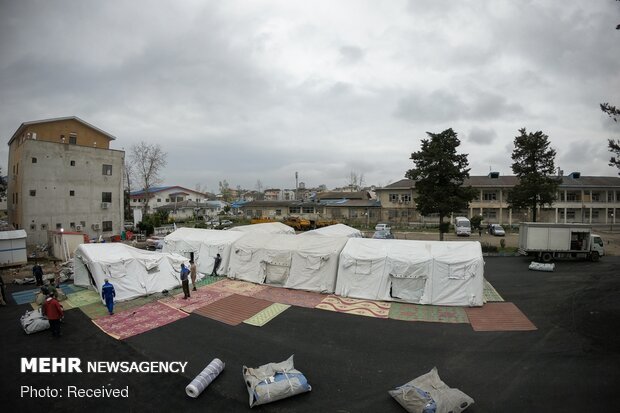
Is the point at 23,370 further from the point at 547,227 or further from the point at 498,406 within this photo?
the point at 547,227

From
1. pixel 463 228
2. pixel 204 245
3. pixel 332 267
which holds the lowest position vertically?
pixel 332 267

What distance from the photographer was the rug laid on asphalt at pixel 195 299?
1266 cm

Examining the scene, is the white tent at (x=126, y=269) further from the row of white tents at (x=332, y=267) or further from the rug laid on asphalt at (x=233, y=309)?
the rug laid on asphalt at (x=233, y=309)

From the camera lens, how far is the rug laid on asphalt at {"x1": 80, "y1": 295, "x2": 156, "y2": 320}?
39.1 ft

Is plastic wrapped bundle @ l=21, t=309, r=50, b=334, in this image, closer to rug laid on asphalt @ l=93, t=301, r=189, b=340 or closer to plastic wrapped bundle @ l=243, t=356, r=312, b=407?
rug laid on asphalt @ l=93, t=301, r=189, b=340

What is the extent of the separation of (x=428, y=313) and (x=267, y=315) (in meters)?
6.30

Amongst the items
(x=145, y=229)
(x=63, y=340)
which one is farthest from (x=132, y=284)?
(x=145, y=229)

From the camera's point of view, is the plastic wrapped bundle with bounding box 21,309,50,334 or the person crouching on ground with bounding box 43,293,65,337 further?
the plastic wrapped bundle with bounding box 21,309,50,334

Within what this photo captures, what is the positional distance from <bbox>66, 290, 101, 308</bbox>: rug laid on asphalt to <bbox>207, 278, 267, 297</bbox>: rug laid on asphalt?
193 inches

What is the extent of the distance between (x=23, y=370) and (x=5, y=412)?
1978 millimetres

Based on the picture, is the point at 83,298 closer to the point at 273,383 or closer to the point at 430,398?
the point at 273,383

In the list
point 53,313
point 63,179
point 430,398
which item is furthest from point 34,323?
point 63,179

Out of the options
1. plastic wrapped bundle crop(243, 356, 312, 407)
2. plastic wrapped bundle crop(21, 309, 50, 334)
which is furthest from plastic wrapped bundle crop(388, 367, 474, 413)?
plastic wrapped bundle crop(21, 309, 50, 334)

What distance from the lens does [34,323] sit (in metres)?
10.3
